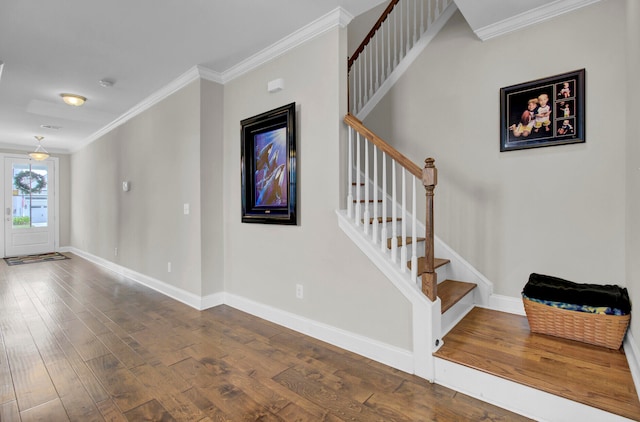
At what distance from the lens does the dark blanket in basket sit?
6.53 feet

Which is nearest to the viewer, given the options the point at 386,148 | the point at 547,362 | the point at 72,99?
the point at 547,362

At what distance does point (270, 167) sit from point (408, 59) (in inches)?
71.6

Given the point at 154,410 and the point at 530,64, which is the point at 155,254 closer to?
the point at 154,410

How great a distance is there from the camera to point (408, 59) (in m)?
3.28

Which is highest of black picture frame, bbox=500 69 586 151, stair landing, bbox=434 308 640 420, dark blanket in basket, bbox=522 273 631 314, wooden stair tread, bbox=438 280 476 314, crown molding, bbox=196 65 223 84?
crown molding, bbox=196 65 223 84

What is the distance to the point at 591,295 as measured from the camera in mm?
2049

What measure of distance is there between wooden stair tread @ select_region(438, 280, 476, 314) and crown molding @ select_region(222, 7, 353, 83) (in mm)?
2308

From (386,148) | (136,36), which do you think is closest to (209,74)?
(136,36)

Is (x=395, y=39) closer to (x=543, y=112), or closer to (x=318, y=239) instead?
(x=543, y=112)

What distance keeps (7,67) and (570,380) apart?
5.41 metres

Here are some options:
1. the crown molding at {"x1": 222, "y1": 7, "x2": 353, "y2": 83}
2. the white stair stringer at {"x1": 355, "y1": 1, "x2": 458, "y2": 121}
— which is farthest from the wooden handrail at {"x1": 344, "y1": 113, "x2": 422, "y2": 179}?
the white stair stringer at {"x1": 355, "y1": 1, "x2": 458, "y2": 121}

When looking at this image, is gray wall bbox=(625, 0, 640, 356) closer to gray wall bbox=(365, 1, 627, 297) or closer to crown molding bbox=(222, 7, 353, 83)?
gray wall bbox=(365, 1, 627, 297)

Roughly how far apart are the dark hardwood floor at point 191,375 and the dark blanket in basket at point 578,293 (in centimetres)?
91

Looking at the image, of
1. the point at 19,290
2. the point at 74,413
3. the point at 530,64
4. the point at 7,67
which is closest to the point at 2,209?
the point at 19,290
